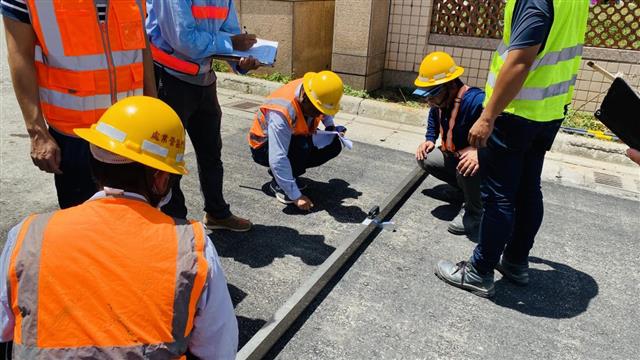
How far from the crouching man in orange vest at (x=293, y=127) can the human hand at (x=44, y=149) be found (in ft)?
5.41

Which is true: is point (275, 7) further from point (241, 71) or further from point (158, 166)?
point (158, 166)

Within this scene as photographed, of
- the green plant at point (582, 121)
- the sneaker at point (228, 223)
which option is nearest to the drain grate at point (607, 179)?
the green plant at point (582, 121)

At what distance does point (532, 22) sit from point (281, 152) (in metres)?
1.83

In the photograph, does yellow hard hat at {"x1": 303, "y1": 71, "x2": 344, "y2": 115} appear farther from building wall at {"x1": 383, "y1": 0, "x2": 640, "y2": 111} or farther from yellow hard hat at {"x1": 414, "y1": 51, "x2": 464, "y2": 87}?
building wall at {"x1": 383, "y1": 0, "x2": 640, "y2": 111}

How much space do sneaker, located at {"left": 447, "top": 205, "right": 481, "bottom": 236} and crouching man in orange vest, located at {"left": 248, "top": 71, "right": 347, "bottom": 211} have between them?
3.40 ft

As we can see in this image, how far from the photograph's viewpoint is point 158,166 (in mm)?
1393

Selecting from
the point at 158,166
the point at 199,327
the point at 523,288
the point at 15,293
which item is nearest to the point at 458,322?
the point at 523,288

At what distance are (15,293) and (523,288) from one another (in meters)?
2.63

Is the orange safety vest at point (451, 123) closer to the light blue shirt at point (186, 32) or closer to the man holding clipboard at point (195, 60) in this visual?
the man holding clipboard at point (195, 60)

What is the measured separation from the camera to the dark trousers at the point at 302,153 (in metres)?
3.78

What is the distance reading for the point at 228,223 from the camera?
3.31 metres

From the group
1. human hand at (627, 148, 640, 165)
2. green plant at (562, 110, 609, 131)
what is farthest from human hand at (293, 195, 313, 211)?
green plant at (562, 110, 609, 131)

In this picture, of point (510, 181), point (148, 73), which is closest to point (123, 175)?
point (148, 73)

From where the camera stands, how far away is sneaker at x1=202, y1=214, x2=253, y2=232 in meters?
3.30
